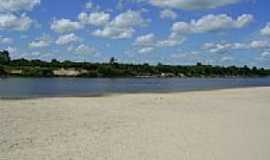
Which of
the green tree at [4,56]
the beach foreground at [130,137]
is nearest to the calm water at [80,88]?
the beach foreground at [130,137]

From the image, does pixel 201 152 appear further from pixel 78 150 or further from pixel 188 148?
pixel 78 150

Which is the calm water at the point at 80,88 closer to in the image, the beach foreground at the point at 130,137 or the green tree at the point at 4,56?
the beach foreground at the point at 130,137

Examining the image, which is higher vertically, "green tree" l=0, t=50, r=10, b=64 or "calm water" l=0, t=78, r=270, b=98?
"green tree" l=0, t=50, r=10, b=64

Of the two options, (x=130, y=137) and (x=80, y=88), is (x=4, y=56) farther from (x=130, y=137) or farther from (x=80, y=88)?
(x=130, y=137)

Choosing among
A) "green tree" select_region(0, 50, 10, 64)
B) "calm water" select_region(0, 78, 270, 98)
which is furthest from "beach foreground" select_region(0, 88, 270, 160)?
"green tree" select_region(0, 50, 10, 64)

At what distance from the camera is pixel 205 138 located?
1459 cm

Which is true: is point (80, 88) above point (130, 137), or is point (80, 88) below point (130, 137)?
below

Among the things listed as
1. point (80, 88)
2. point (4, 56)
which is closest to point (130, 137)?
point (80, 88)

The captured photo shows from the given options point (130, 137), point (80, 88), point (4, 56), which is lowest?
point (80, 88)

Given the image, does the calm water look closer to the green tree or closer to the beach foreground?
the beach foreground

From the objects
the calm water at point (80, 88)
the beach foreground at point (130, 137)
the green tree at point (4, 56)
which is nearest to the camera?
the beach foreground at point (130, 137)

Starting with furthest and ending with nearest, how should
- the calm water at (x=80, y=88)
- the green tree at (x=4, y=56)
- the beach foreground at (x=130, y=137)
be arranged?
1. the green tree at (x=4, y=56)
2. the calm water at (x=80, y=88)
3. the beach foreground at (x=130, y=137)

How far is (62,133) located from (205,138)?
4925 millimetres

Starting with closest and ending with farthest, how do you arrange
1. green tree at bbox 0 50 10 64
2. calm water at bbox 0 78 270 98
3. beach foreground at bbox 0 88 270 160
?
beach foreground at bbox 0 88 270 160 < calm water at bbox 0 78 270 98 < green tree at bbox 0 50 10 64
